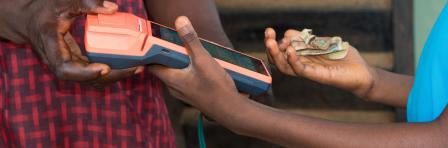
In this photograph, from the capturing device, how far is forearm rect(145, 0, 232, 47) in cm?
125

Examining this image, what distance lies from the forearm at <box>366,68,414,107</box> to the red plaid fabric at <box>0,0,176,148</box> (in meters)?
0.36

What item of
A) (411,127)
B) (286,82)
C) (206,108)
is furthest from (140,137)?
(286,82)

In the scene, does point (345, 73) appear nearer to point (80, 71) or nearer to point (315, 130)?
point (315, 130)

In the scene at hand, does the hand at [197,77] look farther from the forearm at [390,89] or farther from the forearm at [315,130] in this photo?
the forearm at [390,89]

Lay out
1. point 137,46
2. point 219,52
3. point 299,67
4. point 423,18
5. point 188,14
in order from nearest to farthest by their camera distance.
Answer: point 137,46 → point 219,52 → point 299,67 → point 188,14 → point 423,18

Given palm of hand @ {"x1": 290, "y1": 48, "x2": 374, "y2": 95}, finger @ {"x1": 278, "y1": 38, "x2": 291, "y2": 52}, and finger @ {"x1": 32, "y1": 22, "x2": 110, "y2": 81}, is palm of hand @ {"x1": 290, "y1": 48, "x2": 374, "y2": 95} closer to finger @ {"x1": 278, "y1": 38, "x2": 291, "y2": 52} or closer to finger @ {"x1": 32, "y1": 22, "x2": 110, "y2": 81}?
finger @ {"x1": 278, "y1": 38, "x2": 291, "y2": 52}

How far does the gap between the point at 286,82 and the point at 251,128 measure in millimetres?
1017

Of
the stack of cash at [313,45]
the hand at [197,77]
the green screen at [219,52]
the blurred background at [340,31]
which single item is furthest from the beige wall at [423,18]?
the hand at [197,77]

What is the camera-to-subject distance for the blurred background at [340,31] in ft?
6.16

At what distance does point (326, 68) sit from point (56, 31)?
1.39 ft

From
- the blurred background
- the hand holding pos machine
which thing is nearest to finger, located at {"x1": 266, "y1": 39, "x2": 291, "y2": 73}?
the hand holding pos machine

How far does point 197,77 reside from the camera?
938 millimetres

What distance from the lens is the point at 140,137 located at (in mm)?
1126

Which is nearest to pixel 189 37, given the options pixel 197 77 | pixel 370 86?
pixel 197 77
